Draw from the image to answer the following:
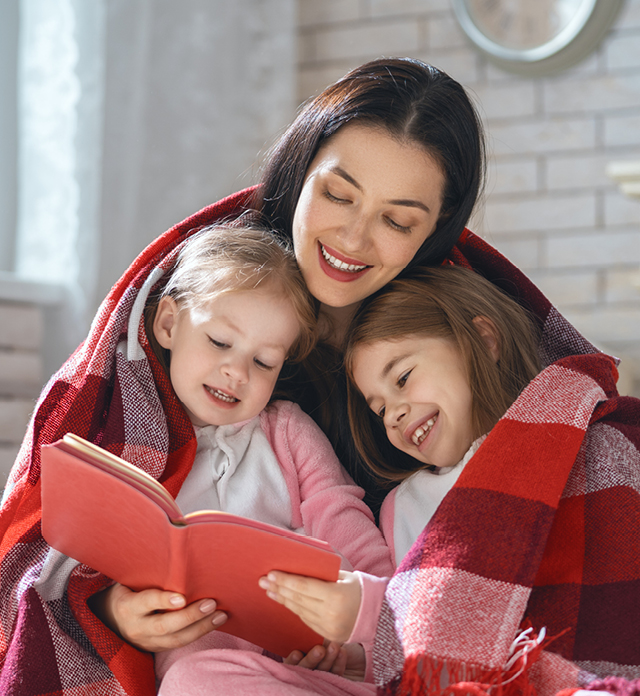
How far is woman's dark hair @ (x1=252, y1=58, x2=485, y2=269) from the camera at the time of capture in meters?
1.31

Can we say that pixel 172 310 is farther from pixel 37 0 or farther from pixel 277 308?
pixel 37 0

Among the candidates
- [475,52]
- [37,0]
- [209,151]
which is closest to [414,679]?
[37,0]

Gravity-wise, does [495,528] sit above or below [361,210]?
below

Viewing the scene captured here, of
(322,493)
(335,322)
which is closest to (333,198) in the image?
(335,322)

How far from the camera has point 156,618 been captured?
105 cm

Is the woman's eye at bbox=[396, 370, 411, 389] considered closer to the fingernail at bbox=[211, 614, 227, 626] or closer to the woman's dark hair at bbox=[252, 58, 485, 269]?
the woman's dark hair at bbox=[252, 58, 485, 269]

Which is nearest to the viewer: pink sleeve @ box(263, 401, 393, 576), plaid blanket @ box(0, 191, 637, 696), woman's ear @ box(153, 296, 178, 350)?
plaid blanket @ box(0, 191, 637, 696)

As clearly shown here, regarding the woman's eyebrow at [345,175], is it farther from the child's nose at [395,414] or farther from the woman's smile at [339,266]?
the child's nose at [395,414]

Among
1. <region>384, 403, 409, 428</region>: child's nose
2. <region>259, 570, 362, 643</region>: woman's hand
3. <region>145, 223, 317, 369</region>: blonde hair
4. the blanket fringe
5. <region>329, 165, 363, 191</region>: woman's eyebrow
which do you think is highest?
<region>329, 165, 363, 191</region>: woman's eyebrow

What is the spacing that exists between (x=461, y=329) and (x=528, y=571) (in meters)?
0.45

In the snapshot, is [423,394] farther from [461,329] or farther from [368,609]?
[368,609]

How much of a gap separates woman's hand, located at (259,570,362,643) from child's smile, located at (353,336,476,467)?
0.35 metres

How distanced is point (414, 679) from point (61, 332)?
1501 millimetres

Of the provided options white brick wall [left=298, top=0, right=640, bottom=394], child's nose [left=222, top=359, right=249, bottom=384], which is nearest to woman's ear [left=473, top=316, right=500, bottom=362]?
child's nose [left=222, top=359, right=249, bottom=384]
